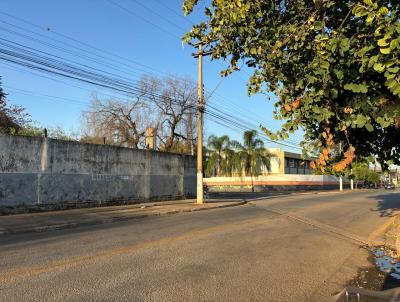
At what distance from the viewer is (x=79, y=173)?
22484mm

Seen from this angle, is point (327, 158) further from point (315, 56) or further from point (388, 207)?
point (388, 207)

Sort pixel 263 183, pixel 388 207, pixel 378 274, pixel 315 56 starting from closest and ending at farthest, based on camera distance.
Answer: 1. pixel 315 56
2. pixel 378 274
3. pixel 388 207
4. pixel 263 183

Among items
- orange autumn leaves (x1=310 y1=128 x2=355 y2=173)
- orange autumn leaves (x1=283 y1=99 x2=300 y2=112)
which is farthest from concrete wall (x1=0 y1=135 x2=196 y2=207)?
orange autumn leaves (x1=310 y1=128 x2=355 y2=173)

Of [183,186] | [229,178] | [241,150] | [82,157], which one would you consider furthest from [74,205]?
[229,178]

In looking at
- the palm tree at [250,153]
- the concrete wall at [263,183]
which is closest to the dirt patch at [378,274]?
the palm tree at [250,153]

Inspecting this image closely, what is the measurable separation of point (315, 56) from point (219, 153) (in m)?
49.8

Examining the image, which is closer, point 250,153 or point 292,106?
point 292,106

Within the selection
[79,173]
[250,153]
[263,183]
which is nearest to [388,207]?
[79,173]

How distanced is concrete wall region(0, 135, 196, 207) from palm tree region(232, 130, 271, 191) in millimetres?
24773

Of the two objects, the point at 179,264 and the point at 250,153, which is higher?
the point at 250,153

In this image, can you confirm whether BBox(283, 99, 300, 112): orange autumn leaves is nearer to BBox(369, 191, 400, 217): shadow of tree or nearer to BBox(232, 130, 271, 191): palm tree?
BBox(369, 191, 400, 217): shadow of tree

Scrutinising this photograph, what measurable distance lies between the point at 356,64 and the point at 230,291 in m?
3.87

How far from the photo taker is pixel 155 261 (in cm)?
863

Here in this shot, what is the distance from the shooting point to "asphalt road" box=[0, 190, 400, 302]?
6.54 metres
